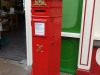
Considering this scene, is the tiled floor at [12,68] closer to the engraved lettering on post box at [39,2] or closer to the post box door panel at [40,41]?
the post box door panel at [40,41]

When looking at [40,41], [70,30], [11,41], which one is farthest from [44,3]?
[11,41]

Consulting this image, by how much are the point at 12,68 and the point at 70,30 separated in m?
1.72

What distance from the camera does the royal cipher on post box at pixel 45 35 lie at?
260cm

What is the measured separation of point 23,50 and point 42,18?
2.68 meters

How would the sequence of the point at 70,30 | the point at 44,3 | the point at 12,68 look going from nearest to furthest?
the point at 44,3
the point at 70,30
the point at 12,68

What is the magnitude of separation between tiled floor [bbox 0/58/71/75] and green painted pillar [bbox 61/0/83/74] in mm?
930

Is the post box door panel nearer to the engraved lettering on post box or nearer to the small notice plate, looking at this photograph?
the small notice plate

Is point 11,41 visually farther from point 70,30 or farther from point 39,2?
point 39,2

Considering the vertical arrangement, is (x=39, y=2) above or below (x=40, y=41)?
above

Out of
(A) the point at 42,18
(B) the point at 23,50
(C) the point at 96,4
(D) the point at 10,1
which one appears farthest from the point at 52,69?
(D) the point at 10,1

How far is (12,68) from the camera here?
153 inches

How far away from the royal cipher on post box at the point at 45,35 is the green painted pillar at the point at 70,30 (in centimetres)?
65

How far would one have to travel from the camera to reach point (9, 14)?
809 cm

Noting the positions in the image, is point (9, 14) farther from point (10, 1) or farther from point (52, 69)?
point (52, 69)
